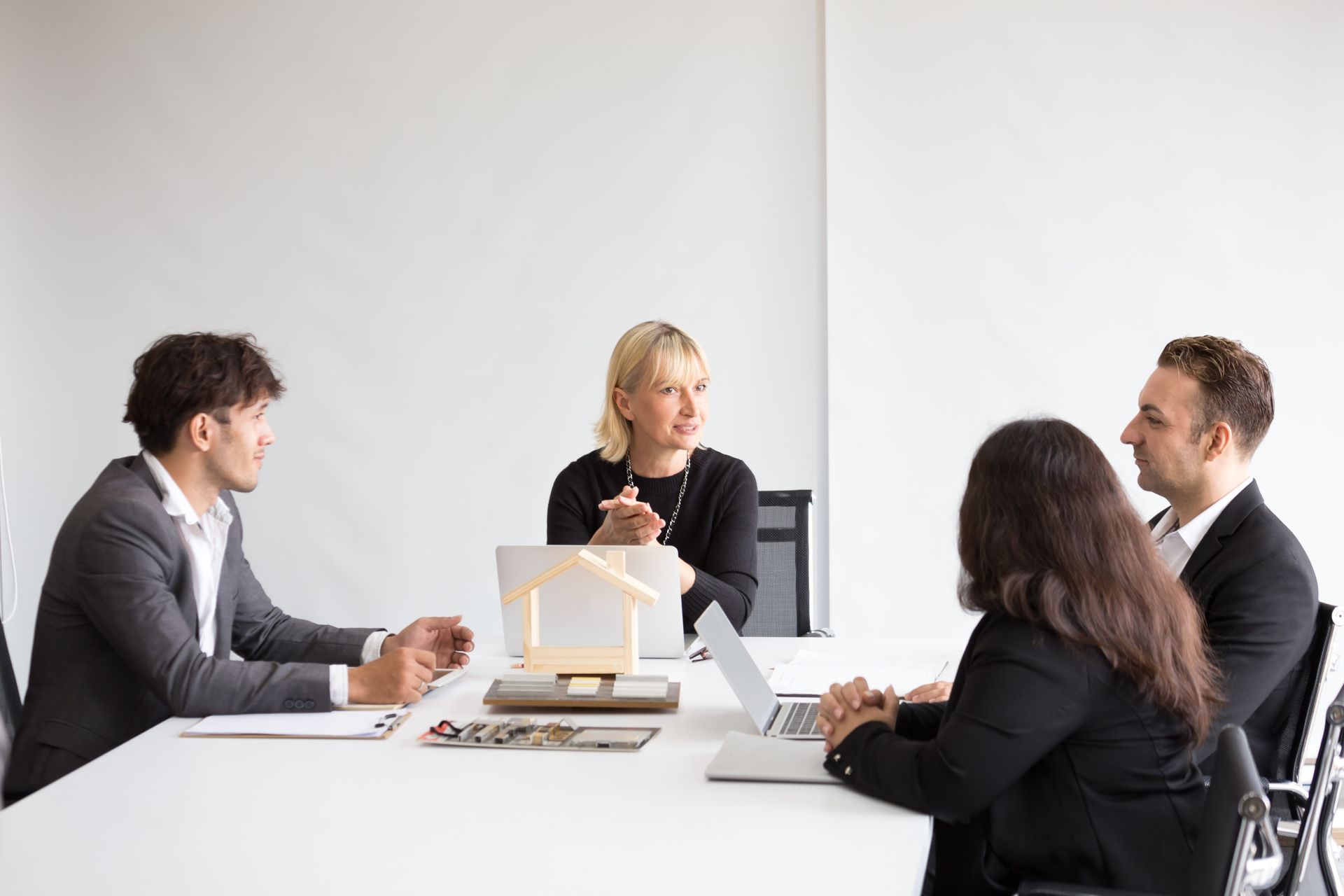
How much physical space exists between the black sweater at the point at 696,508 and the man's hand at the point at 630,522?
0.36 meters

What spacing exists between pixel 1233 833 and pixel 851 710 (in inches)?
23.3

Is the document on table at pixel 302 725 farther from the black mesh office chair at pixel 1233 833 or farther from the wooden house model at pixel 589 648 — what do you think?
the black mesh office chair at pixel 1233 833

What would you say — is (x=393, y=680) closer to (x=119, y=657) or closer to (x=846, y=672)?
(x=119, y=657)

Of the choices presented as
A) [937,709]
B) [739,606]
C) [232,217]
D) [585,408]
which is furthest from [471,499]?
[937,709]

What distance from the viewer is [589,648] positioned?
218 centimetres

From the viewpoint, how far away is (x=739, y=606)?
281 cm

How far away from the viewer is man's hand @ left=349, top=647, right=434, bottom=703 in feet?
6.73

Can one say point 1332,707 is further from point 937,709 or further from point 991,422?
point 991,422

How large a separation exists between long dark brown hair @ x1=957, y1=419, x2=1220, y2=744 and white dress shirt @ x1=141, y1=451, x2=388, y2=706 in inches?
53.0

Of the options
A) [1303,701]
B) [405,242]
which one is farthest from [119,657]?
[405,242]

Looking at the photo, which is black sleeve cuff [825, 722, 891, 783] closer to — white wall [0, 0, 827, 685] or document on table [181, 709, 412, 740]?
document on table [181, 709, 412, 740]

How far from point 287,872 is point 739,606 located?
157 cm

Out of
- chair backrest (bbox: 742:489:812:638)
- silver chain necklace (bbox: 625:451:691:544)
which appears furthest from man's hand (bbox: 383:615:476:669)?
chair backrest (bbox: 742:489:812:638)

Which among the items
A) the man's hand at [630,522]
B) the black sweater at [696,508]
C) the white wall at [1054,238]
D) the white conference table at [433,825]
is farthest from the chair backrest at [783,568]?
the white conference table at [433,825]
